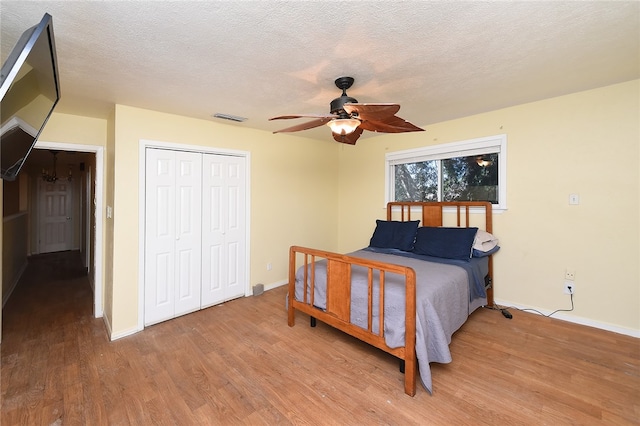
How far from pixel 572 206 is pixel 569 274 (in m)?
0.70

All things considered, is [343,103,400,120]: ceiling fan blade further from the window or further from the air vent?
the window

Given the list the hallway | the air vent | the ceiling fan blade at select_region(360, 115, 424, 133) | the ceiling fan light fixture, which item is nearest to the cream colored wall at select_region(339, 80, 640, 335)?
the ceiling fan blade at select_region(360, 115, 424, 133)

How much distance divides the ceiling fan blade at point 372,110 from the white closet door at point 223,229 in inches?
84.0

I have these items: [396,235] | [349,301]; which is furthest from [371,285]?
[396,235]

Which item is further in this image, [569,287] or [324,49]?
[569,287]

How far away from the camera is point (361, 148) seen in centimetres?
456

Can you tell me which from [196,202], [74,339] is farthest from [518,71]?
[74,339]

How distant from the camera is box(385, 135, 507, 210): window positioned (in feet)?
10.6

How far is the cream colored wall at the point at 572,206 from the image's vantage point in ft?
8.14

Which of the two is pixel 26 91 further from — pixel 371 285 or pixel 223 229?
pixel 223 229

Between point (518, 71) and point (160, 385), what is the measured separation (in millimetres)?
3615

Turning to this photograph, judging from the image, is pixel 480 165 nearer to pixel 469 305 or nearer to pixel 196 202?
pixel 469 305

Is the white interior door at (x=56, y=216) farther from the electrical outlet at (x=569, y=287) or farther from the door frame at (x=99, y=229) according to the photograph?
the electrical outlet at (x=569, y=287)

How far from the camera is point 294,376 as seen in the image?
204cm
